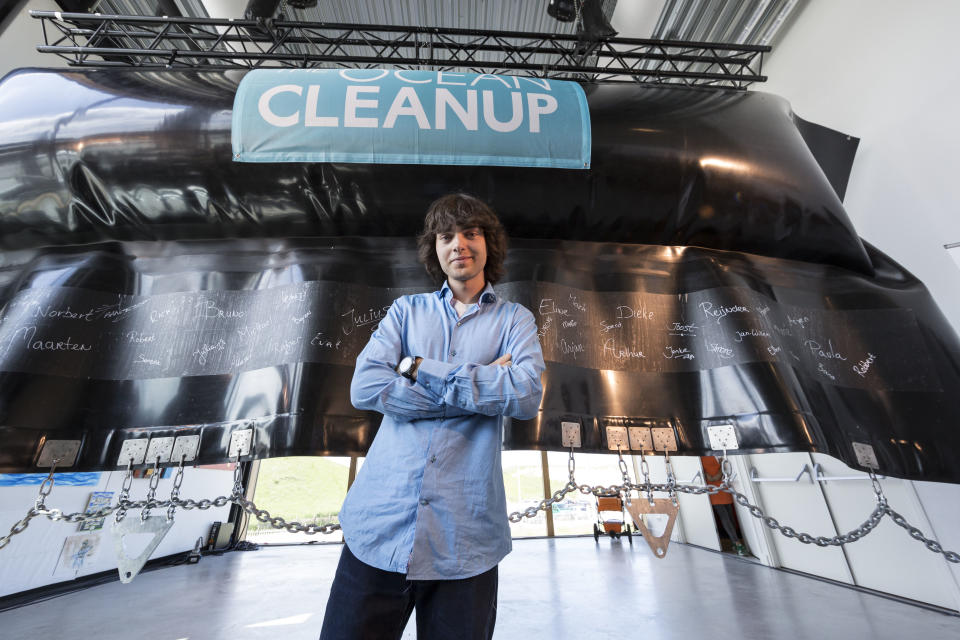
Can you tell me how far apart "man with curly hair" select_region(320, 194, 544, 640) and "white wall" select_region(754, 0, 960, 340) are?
9.76 feet

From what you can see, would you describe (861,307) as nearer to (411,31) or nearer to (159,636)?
(411,31)

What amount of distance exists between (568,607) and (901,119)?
3.99m

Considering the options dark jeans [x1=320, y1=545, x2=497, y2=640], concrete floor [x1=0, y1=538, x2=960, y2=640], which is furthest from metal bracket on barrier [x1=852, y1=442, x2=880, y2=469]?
dark jeans [x1=320, y1=545, x2=497, y2=640]

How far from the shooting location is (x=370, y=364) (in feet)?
3.15

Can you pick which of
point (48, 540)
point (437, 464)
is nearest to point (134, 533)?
point (437, 464)

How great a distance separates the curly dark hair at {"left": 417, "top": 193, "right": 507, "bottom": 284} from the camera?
1.13m

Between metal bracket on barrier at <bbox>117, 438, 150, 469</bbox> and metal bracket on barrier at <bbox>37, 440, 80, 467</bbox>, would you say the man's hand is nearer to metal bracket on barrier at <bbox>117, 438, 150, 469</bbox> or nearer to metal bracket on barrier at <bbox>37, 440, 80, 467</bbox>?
metal bracket on barrier at <bbox>117, 438, 150, 469</bbox>

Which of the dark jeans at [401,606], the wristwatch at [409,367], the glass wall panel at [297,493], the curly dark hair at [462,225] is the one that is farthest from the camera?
the glass wall panel at [297,493]

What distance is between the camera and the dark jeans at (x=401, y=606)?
Answer: 77 cm

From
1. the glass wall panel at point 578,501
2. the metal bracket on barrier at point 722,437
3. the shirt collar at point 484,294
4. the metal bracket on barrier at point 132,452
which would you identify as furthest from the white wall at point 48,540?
the glass wall panel at point 578,501

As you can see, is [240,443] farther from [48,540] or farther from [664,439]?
[48,540]

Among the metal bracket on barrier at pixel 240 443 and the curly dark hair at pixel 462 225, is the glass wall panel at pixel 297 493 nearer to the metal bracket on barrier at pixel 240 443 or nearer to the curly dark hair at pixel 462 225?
the metal bracket on barrier at pixel 240 443

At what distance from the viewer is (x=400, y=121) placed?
1901 mm

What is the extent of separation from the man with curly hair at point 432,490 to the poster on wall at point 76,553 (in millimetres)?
4440
